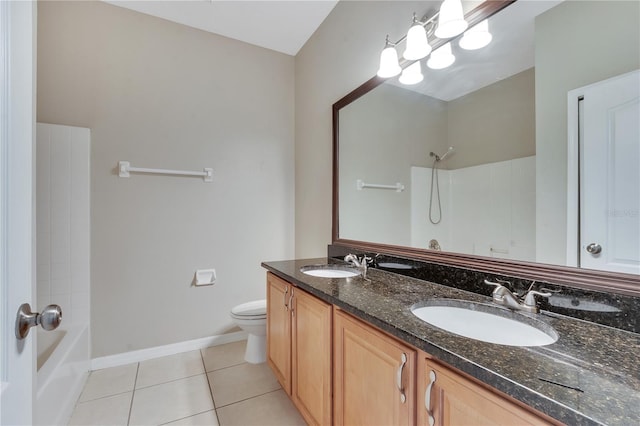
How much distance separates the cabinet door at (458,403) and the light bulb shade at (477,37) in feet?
4.11

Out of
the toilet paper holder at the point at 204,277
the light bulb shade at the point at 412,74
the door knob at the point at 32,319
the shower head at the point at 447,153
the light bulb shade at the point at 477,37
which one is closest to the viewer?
the door knob at the point at 32,319

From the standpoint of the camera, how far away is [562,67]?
938 mm

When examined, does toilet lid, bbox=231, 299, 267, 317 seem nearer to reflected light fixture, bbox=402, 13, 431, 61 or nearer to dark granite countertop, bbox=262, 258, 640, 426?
dark granite countertop, bbox=262, 258, 640, 426

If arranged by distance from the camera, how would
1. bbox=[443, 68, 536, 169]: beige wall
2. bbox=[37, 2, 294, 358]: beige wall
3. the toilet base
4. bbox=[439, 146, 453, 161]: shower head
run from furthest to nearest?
the toilet base
bbox=[37, 2, 294, 358]: beige wall
bbox=[439, 146, 453, 161]: shower head
bbox=[443, 68, 536, 169]: beige wall

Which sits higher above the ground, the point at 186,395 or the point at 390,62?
the point at 390,62

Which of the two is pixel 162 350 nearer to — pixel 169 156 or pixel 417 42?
pixel 169 156

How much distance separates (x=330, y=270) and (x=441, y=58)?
130 centimetres

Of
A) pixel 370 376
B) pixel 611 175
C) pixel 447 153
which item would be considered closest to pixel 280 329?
pixel 370 376

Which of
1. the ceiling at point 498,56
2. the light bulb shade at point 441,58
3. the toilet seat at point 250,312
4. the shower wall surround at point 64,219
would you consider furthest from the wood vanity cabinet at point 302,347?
the shower wall surround at point 64,219

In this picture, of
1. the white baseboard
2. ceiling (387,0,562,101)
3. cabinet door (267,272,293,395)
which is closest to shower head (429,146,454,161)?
ceiling (387,0,562,101)

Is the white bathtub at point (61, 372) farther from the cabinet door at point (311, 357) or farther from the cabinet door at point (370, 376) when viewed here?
the cabinet door at point (370, 376)

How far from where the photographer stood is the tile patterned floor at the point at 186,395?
5.11ft

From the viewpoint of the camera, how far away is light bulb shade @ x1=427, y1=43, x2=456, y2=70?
1.33 m

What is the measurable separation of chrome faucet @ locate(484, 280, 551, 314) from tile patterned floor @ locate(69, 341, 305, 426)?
1.25 metres
